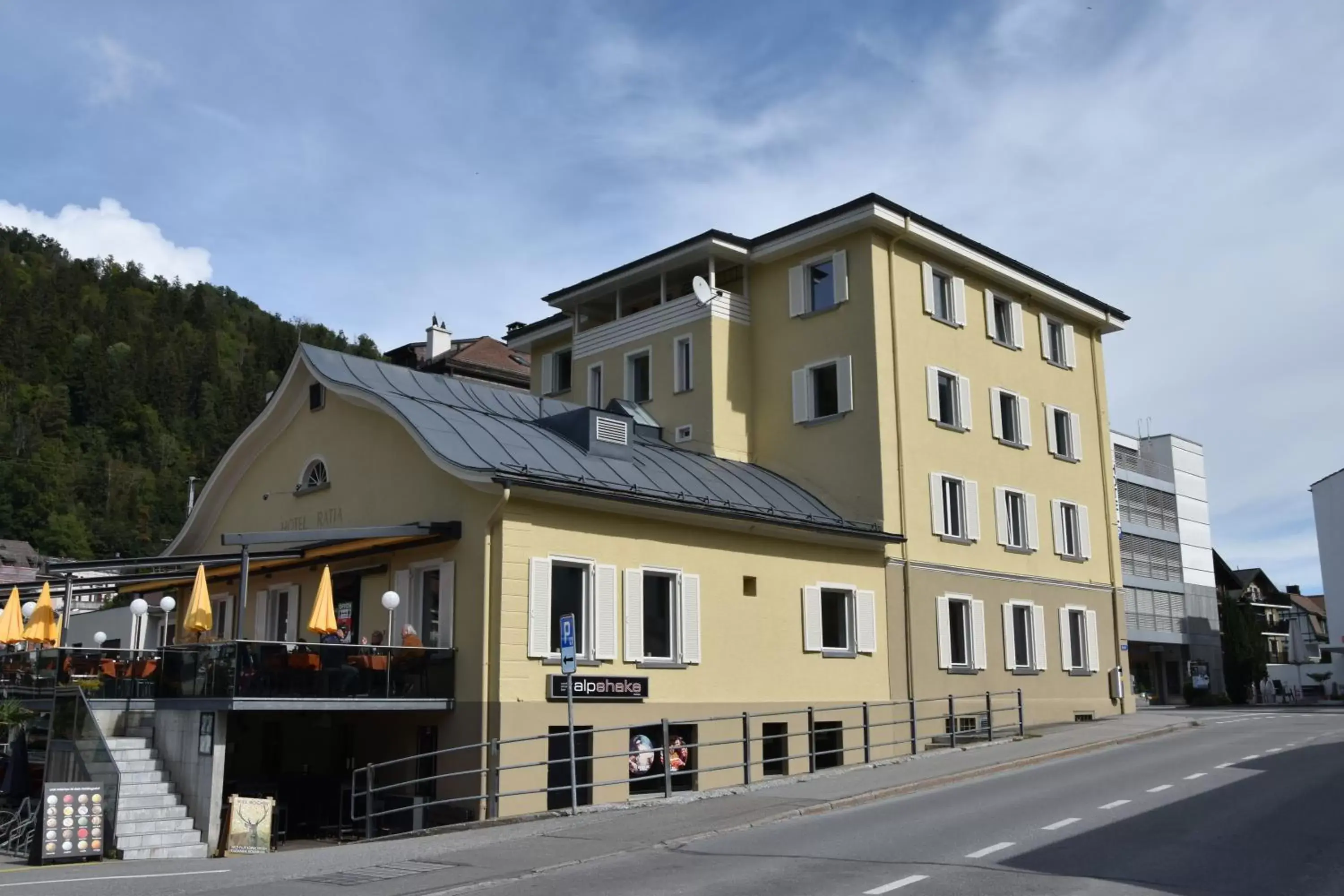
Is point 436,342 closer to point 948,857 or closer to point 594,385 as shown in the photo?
point 594,385

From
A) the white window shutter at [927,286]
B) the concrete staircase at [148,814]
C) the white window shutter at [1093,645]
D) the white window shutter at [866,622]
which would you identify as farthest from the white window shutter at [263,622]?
the white window shutter at [1093,645]

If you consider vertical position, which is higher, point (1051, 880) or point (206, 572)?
point (206, 572)

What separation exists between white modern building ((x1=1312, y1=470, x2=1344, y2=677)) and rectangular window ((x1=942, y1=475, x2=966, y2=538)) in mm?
53491

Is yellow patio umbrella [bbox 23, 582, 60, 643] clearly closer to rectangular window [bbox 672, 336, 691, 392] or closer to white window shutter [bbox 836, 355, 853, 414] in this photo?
rectangular window [bbox 672, 336, 691, 392]

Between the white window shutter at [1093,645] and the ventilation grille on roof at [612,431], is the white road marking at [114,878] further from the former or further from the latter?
the white window shutter at [1093,645]

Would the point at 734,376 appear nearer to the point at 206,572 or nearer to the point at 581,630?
Result: the point at 581,630

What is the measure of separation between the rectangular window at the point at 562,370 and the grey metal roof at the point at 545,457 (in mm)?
6625

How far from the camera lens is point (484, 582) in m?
19.3

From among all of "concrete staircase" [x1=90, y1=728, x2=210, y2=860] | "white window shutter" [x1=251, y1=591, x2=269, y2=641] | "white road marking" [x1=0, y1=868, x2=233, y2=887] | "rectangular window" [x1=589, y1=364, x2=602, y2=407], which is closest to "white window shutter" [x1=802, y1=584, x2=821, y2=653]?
"rectangular window" [x1=589, y1=364, x2=602, y2=407]

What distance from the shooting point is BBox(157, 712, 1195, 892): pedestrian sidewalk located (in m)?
13.1

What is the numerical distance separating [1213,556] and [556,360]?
49790mm

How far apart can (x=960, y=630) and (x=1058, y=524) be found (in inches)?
216

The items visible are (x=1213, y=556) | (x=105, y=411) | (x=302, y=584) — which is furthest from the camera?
(x=105, y=411)

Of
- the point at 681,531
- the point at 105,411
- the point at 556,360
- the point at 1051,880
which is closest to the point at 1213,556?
the point at 556,360
